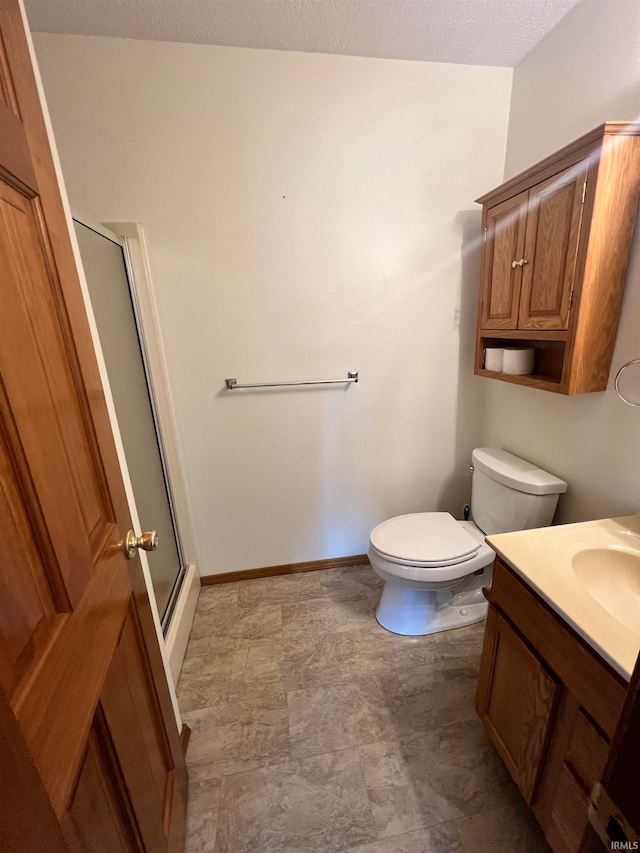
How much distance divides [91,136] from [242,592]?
2.16 m

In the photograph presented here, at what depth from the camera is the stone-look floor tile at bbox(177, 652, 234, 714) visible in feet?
4.69

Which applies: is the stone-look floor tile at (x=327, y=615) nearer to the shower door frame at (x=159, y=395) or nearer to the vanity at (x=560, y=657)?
the shower door frame at (x=159, y=395)

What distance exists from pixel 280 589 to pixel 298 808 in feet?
3.11

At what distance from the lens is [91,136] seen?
56.7 inches

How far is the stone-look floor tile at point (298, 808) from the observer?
3.39 ft

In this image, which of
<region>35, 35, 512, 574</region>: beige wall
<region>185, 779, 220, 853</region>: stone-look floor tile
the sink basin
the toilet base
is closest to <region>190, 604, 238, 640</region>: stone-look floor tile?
<region>35, 35, 512, 574</region>: beige wall

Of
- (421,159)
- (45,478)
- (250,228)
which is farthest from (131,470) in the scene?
A: (421,159)

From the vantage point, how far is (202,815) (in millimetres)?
1098

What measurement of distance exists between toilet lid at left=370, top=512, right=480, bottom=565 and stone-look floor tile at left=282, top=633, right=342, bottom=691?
0.51 meters

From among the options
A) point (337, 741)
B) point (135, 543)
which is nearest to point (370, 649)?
point (337, 741)

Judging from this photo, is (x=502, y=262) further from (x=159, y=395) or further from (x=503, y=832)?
(x=503, y=832)

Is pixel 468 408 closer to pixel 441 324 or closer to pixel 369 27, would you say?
pixel 441 324

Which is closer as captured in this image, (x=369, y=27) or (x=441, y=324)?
(x=369, y=27)

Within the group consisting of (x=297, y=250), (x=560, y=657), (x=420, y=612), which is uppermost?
(x=297, y=250)
